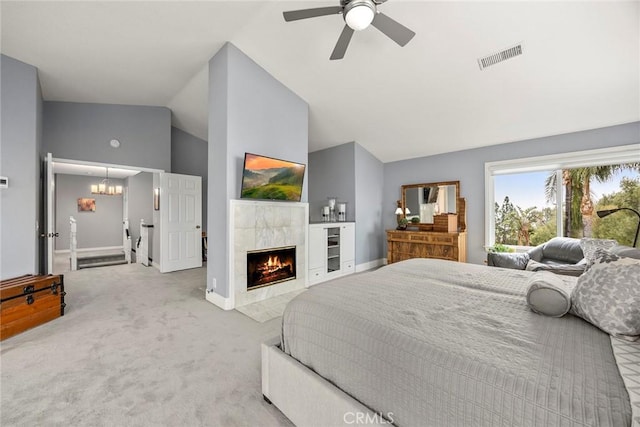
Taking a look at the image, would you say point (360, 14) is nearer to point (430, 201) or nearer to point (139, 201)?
point (430, 201)

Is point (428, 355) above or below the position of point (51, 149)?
below

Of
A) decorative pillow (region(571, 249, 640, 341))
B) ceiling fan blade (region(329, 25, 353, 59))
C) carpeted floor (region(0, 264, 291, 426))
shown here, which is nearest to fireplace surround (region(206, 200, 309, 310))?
carpeted floor (region(0, 264, 291, 426))

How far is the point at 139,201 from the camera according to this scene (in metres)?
7.09

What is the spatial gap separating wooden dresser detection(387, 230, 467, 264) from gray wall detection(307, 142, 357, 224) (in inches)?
40.8

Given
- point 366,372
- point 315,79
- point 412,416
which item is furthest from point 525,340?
point 315,79

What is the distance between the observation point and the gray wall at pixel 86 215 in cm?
781

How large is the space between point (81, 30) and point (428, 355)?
4.35 metres

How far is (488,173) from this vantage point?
4691 mm

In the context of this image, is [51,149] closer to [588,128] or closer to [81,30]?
[81,30]

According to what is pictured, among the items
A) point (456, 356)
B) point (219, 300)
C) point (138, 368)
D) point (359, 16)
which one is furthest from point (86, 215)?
point (456, 356)

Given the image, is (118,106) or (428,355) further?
(118,106)

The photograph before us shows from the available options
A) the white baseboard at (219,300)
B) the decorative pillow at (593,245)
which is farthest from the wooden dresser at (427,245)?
the white baseboard at (219,300)

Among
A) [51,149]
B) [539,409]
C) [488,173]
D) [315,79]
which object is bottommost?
[539,409]

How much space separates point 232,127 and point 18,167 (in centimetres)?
257
